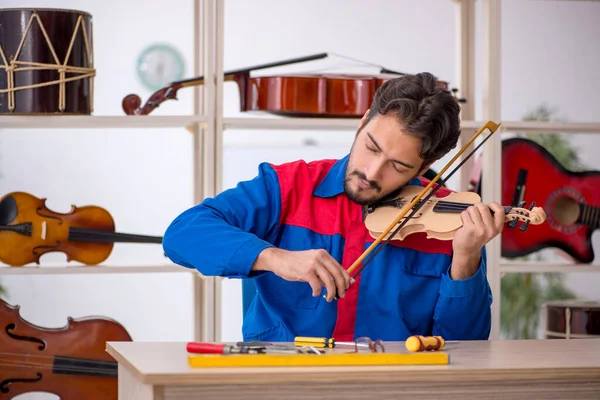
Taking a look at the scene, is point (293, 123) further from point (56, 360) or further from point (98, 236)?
point (56, 360)

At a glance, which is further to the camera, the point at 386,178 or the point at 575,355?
the point at 386,178

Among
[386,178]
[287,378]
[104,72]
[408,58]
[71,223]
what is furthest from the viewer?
[408,58]

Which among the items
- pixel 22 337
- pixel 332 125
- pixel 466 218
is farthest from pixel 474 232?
pixel 22 337

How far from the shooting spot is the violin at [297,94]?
247 cm

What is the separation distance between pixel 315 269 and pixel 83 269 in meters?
1.21

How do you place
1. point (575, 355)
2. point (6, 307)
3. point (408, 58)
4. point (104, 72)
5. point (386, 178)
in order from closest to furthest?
1. point (575, 355)
2. point (386, 178)
3. point (6, 307)
4. point (104, 72)
5. point (408, 58)

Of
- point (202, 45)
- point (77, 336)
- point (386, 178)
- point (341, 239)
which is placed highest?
point (202, 45)

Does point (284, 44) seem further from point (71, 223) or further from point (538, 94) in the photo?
point (71, 223)

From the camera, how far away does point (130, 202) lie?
4.30 meters

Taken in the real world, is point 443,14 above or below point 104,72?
above

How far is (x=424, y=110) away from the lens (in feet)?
5.64

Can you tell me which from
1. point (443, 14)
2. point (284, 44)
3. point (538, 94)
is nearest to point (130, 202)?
point (284, 44)

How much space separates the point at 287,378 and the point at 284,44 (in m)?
3.42

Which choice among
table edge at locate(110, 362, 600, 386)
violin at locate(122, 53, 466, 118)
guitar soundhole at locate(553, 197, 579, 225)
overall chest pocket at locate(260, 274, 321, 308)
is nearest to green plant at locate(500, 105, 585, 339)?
guitar soundhole at locate(553, 197, 579, 225)
